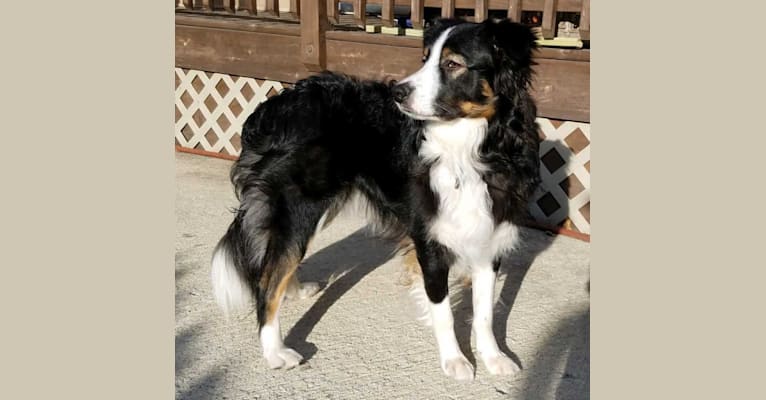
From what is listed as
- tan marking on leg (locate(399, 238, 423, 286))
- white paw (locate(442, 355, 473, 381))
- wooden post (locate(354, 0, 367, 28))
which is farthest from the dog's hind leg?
wooden post (locate(354, 0, 367, 28))

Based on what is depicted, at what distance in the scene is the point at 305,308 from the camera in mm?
4332

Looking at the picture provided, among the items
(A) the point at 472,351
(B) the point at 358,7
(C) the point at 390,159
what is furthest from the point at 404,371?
(B) the point at 358,7

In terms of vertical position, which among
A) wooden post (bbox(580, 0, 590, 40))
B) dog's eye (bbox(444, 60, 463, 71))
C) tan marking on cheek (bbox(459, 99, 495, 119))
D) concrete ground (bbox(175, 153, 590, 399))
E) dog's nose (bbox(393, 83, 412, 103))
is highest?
wooden post (bbox(580, 0, 590, 40))

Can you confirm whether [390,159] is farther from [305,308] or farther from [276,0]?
[276,0]

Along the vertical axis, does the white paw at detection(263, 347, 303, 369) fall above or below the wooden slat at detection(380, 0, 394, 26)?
below

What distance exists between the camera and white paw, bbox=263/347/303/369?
364 cm

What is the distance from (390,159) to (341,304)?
1120mm

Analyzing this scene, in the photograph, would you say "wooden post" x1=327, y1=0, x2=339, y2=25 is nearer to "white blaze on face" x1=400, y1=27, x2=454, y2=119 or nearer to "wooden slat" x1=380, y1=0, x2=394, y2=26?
"wooden slat" x1=380, y1=0, x2=394, y2=26

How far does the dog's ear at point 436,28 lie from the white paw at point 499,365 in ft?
5.23

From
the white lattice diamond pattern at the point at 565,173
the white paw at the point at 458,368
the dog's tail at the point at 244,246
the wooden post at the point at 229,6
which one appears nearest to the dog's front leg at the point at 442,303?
the white paw at the point at 458,368

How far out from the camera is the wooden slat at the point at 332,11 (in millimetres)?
6129

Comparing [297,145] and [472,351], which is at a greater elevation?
[297,145]

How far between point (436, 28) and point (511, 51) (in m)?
0.43

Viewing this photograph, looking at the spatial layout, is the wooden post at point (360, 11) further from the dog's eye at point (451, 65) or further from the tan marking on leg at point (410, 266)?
the dog's eye at point (451, 65)
